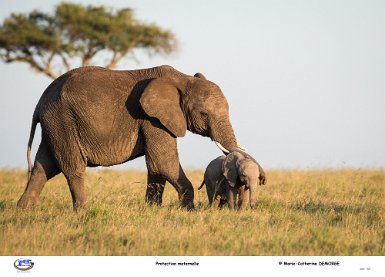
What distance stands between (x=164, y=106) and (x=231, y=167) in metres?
1.39

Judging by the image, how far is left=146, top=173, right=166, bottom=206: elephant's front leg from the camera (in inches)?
474

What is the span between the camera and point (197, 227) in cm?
945

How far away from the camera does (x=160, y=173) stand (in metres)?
11.6

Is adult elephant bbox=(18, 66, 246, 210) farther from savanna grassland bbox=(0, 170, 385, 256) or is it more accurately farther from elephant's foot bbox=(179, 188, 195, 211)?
savanna grassland bbox=(0, 170, 385, 256)

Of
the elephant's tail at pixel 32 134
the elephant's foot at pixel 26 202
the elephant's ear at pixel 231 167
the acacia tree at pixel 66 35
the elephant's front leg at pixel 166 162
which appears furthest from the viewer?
the acacia tree at pixel 66 35

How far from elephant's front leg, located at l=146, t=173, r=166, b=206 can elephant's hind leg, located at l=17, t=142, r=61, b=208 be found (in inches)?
62.3

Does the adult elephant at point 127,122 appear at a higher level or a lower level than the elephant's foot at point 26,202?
higher

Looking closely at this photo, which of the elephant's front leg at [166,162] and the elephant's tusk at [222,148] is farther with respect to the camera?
the elephant's tusk at [222,148]

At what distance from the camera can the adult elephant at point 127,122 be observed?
11.6 m

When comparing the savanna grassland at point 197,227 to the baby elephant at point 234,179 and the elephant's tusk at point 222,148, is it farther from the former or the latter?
the elephant's tusk at point 222,148

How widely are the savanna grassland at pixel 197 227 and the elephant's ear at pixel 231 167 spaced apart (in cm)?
60
